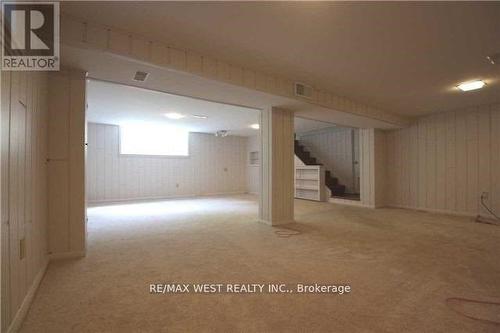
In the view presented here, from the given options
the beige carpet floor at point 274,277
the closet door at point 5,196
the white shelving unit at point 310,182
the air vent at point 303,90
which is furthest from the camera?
the white shelving unit at point 310,182

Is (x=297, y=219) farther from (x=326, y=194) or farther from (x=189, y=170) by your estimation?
(x=189, y=170)

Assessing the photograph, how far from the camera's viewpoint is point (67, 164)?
9.55 feet

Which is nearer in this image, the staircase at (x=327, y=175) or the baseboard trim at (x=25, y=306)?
the baseboard trim at (x=25, y=306)

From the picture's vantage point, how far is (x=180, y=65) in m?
2.93

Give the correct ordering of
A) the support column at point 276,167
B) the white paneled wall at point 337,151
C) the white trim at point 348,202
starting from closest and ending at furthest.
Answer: the support column at point 276,167
the white trim at point 348,202
the white paneled wall at point 337,151

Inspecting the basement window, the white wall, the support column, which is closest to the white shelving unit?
the white wall

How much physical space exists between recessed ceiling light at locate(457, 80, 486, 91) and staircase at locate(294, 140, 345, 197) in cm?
456

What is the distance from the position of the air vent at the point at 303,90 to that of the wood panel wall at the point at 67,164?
9.92 ft

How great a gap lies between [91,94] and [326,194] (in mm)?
6957

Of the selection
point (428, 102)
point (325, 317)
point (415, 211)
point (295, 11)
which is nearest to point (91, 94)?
point (295, 11)

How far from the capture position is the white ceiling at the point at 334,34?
2.18 m

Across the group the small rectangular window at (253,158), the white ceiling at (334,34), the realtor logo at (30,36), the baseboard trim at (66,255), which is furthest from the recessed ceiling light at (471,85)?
the small rectangular window at (253,158)

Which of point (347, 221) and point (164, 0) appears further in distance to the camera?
point (347, 221)

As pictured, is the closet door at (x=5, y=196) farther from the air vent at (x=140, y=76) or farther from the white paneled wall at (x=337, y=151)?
the white paneled wall at (x=337, y=151)
